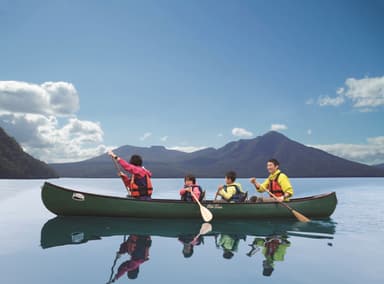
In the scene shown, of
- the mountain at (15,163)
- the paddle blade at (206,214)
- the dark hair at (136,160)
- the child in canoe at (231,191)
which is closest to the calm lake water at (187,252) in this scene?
the paddle blade at (206,214)

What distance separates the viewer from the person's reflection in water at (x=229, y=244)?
7.54 metres

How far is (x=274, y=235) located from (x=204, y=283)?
516 cm

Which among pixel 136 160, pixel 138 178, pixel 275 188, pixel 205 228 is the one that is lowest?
pixel 205 228

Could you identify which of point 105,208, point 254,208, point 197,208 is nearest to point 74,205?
point 105,208

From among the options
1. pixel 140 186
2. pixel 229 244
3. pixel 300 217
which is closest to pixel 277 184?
pixel 300 217

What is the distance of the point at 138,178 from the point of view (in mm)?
11828

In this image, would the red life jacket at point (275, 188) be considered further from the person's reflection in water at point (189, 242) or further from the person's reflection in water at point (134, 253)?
the person's reflection in water at point (134, 253)

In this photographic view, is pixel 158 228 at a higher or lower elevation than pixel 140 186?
lower

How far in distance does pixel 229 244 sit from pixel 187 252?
1.40 meters

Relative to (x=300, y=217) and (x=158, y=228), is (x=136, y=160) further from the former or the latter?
(x=300, y=217)

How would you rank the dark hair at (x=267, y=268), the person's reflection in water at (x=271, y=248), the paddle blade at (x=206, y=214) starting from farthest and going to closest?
the paddle blade at (x=206, y=214)
the person's reflection in water at (x=271, y=248)
the dark hair at (x=267, y=268)

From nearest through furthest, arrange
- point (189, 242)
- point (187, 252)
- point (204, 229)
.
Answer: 1. point (187, 252)
2. point (189, 242)
3. point (204, 229)

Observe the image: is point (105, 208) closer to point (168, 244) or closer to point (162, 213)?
point (162, 213)

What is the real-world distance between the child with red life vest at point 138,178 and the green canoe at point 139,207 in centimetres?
40
